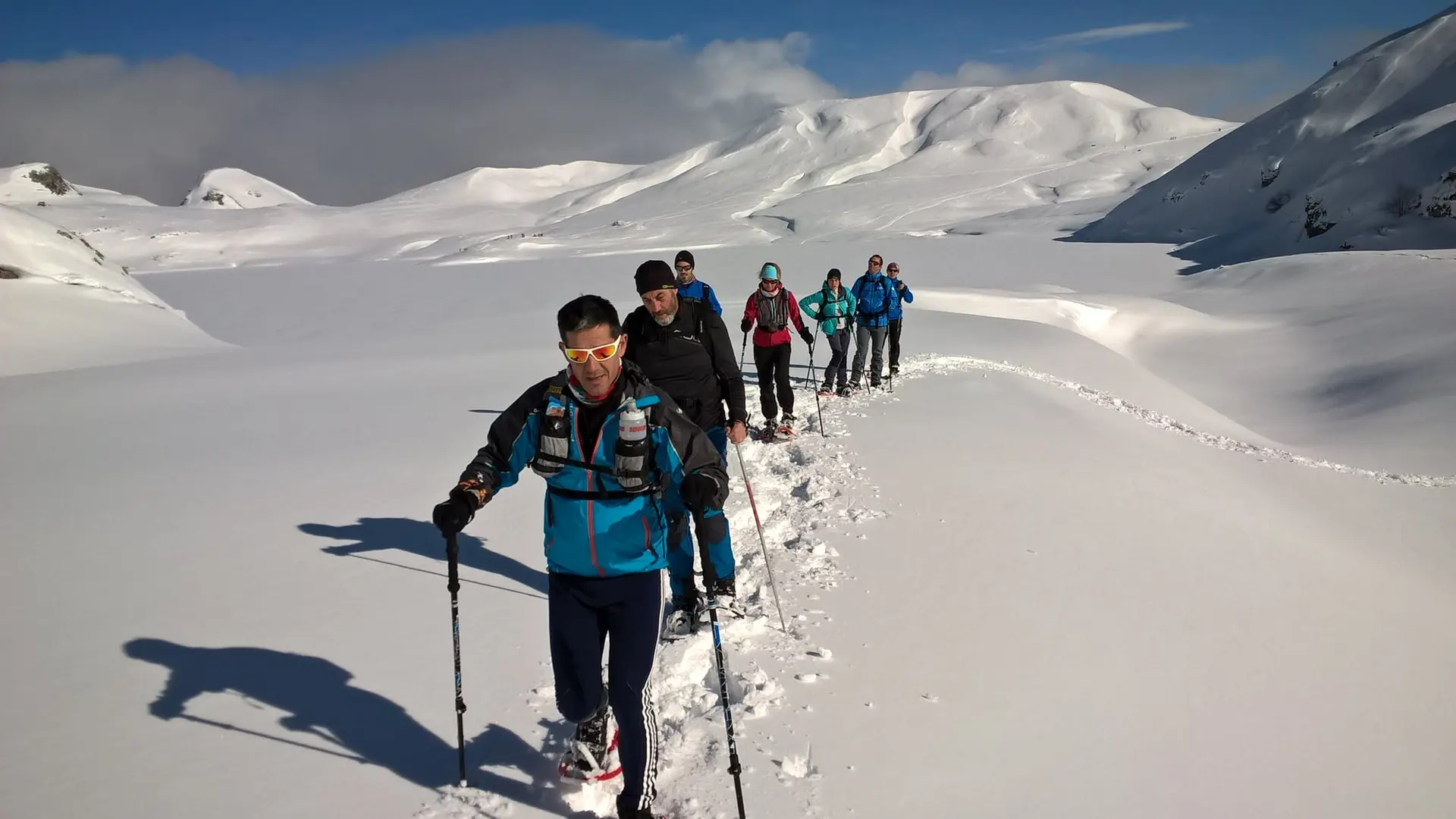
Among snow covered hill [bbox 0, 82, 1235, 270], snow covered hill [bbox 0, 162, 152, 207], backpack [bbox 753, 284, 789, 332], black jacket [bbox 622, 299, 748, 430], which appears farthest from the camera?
snow covered hill [bbox 0, 162, 152, 207]

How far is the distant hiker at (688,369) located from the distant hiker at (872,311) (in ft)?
19.4

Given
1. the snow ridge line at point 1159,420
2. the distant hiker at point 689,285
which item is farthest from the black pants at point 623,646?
the snow ridge line at point 1159,420

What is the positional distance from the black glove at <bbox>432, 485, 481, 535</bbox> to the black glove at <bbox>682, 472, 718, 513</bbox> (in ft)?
2.32

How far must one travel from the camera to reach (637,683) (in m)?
2.95

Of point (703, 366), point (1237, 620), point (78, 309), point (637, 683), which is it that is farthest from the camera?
point (78, 309)

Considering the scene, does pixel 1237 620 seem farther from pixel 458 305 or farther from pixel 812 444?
pixel 458 305

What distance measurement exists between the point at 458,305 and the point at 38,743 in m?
28.8

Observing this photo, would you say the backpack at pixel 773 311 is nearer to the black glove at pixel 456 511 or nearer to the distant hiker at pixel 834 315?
the distant hiker at pixel 834 315

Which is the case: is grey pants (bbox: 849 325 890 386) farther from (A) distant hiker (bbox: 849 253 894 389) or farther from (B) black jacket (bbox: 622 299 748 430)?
(B) black jacket (bbox: 622 299 748 430)

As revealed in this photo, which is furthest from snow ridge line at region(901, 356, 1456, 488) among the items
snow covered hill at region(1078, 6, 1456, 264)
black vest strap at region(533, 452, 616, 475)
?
snow covered hill at region(1078, 6, 1456, 264)

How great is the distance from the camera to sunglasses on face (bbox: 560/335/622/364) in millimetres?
2805

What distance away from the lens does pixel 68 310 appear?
19062 millimetres

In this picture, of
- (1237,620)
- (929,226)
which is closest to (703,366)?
(1237,620)

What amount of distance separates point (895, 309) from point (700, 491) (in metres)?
9.70
